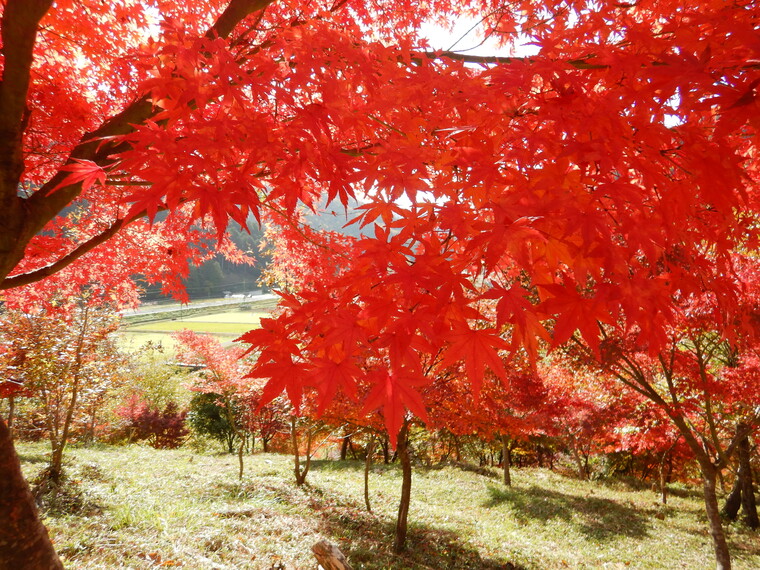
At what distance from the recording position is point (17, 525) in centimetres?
230

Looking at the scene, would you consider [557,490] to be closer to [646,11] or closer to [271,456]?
[271,456]

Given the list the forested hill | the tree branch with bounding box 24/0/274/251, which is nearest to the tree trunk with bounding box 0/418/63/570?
the tree branch with bounding box 24/0/274/251

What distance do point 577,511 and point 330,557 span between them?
348 inches

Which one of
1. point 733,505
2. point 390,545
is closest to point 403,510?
point 390,545

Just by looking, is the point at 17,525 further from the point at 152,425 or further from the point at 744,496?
the point at 152,425

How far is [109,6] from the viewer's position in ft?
12.7

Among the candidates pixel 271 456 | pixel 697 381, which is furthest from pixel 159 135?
pixel 271 456

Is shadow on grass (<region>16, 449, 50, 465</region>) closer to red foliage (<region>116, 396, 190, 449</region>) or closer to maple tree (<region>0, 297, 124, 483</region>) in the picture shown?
maple tree (<region>0, 297, 124, 483</region>)

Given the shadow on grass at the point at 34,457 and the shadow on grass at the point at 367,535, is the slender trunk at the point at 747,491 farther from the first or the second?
the shadow on grass at the point at 34,457

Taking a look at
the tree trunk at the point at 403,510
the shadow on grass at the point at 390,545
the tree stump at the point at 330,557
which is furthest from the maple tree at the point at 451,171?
the tree trunk at the point at 403,510

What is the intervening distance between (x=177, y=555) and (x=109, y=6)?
5.88 m

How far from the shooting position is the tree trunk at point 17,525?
2254 mm

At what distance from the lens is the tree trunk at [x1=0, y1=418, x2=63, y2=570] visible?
7.39 feet

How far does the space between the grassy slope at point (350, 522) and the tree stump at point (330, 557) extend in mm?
1626
